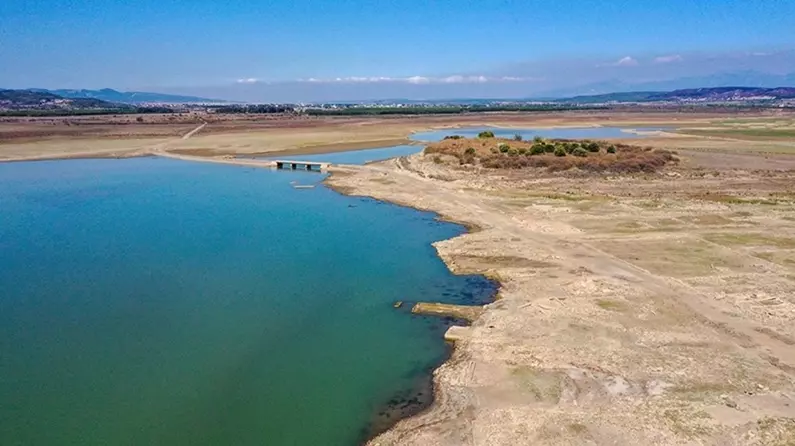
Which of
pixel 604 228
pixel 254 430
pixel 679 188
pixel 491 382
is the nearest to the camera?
pixel 254 430

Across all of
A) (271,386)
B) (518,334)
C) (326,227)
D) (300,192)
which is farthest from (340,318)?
(300,192)

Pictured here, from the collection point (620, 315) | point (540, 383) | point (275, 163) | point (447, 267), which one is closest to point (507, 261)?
point (447, 267)

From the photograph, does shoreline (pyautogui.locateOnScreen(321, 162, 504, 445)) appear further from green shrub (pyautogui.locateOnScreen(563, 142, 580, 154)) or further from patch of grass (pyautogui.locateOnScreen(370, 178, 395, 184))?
green shrub (pyautogui.locateOnScreen(563, 142, 580, 154))

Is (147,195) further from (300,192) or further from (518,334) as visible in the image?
(518,334)

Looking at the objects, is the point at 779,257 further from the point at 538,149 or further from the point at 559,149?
the point at 538,149

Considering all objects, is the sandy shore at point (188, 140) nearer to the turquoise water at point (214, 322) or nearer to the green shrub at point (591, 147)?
the green shrub at point (591, 147)

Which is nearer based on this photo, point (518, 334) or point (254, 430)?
point (254, 430)

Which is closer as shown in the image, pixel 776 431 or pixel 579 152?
pixel 776 431

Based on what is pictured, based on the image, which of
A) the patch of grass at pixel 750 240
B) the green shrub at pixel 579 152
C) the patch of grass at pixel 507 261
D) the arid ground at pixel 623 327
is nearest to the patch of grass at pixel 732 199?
the arid ground at pixel 623 327
